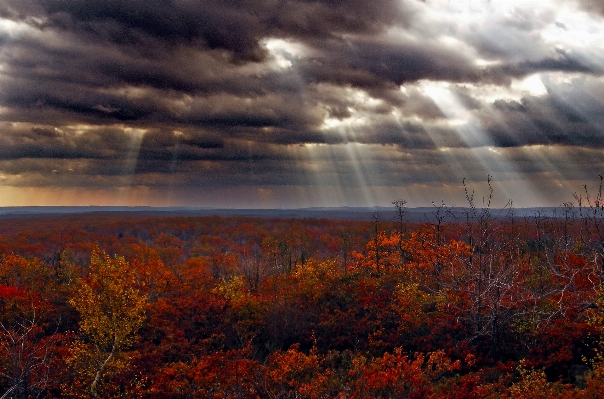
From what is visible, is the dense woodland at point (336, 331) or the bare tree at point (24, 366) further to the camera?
the dense woodland at point (336, 331)

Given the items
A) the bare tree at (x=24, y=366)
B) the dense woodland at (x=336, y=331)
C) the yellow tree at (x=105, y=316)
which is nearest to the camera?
the bare tree at (x=24, y=366)

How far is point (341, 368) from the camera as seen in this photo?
37.8 metres

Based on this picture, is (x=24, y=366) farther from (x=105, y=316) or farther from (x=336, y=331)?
(x=336, y=331)

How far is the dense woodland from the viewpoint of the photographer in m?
28.4

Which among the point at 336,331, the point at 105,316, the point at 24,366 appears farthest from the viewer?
the point at 336,331

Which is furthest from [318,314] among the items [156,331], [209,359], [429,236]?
[429,236]

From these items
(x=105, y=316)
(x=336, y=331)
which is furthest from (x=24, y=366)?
(x=336, y=331)

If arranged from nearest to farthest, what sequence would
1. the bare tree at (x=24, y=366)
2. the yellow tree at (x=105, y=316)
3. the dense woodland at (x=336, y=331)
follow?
the bare tree at (x=24, y=366) → the dense woodland at (x=336, y=331) → the yellow tree at (x=105, y=316)

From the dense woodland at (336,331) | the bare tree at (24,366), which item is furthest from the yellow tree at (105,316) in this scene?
the bare tree at (24,366)

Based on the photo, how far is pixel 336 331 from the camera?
44500mm

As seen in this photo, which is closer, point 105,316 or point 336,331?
point 105,316

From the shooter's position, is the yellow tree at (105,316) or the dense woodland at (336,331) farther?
the yellow tree at (105,316)

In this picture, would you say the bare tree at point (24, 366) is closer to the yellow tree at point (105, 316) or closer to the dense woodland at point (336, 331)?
the dense woodland at point (336, 331)

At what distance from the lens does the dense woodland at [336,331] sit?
28406 millimetres
